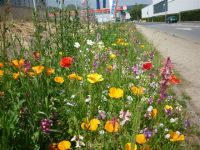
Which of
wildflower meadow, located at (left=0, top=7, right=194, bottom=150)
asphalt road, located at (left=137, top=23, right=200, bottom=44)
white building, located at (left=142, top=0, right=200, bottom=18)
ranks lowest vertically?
asphalt road, located at (left=137, top=23, right=200, bottom=44)

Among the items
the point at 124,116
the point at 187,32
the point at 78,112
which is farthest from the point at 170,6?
the point at 124,116

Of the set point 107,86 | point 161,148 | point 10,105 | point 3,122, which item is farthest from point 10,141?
point 107,86

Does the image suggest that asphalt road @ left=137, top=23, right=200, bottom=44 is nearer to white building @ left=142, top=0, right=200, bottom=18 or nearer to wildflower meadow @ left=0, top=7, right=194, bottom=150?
wildflower meadow @ left=0, top=7, right=194, bottom=150

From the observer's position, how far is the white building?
70.7 m

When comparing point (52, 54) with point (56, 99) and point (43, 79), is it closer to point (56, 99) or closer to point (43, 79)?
point (43, 79)

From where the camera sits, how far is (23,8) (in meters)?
25.7

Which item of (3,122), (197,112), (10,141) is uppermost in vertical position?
(3,122)

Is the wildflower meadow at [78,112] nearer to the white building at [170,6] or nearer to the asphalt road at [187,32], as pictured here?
the asphalt road at [187,32]

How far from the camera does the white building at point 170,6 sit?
70662mm

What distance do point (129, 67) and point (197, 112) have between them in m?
0.92

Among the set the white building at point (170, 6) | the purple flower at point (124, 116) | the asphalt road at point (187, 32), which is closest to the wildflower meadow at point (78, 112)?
the purple flower at point (124, 116)

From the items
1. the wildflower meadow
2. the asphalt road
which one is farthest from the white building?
the wildflower meadow

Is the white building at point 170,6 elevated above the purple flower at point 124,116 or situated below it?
above

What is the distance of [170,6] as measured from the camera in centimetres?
9338
